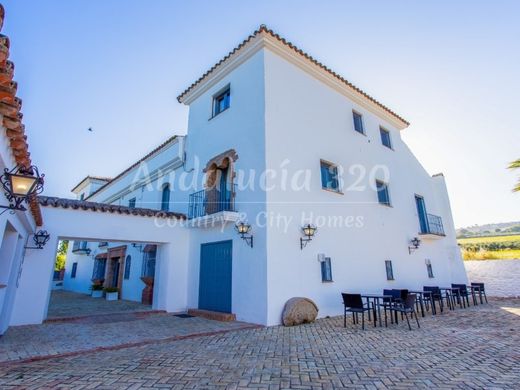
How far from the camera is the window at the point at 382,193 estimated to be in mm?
12527

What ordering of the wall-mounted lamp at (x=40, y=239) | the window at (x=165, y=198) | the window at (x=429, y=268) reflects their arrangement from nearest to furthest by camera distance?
the wall-mounted lamp at (x=40, y=239), the window at (x=429, y=268), the window at (x=165, y=198)

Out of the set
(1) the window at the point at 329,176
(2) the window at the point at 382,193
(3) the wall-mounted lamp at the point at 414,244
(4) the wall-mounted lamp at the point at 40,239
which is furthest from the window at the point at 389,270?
(4) the wall-mounted lamp at the point at 40,239

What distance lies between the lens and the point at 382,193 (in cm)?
1279

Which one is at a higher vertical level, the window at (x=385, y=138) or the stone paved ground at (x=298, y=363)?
the window at (x=385, y=138)

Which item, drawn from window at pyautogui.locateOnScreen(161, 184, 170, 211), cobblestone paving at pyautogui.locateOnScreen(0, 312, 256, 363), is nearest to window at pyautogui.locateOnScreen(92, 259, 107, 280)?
window at pyautogui.locateOnScreen(161, 184, 170, 211)

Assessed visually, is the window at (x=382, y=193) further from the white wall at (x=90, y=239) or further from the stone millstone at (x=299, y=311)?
the white wall at (x=90, y=239)

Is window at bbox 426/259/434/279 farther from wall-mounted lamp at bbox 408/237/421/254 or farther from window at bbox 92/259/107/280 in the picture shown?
window at bbox 92/259/107/280

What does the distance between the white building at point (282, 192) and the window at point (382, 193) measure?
0.08 metres

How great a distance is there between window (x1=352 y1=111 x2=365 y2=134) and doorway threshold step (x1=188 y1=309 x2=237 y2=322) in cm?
956

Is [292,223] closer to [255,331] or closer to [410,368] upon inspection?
[255,331]

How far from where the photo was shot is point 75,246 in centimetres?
2211

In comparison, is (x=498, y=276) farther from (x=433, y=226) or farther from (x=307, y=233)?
(x=307, y=233)

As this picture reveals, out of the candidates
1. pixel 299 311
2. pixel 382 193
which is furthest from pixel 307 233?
pixel 382 193

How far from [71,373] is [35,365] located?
2.87ft
